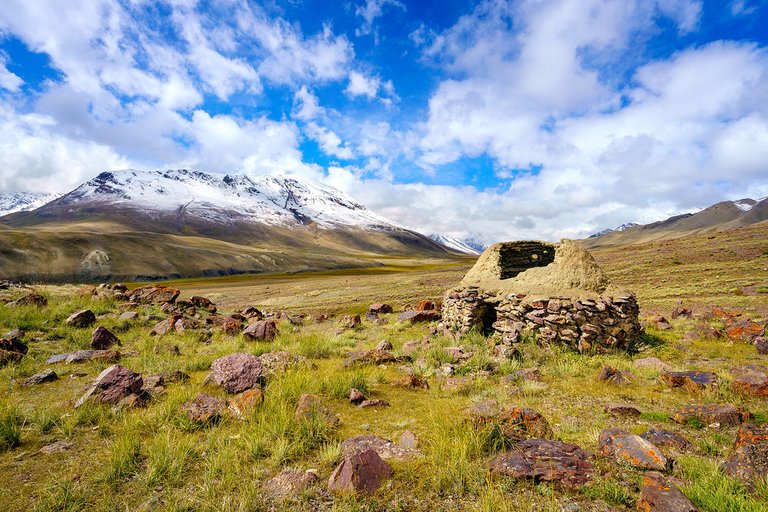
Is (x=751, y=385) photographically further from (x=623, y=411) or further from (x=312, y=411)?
(x=312, y=411)

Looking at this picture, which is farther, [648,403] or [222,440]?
[648,403]

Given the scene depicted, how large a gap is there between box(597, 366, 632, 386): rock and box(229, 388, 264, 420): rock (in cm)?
753

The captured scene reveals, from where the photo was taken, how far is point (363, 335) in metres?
14.4

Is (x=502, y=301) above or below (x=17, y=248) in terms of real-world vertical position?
below

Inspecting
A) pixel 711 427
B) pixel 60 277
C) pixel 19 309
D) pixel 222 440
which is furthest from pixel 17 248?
pixel 711 427

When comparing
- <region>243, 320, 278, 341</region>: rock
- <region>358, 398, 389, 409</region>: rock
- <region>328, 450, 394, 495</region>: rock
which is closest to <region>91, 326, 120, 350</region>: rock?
<region>243, 320, 278, 341</region>: rock

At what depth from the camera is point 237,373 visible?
759 centimetres

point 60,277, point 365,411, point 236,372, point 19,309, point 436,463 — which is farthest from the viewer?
point 60,277

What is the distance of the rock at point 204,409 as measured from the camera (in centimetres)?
591

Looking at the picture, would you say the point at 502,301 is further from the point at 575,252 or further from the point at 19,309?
the point at 19,309

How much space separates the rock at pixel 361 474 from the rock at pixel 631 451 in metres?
2.97

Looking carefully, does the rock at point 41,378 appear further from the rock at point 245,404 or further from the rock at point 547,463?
the rock at point 547,463

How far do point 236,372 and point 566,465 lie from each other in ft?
21.2

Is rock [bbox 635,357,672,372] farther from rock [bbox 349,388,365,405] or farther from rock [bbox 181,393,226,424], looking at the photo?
rock [bbox 181,393,226,424]
